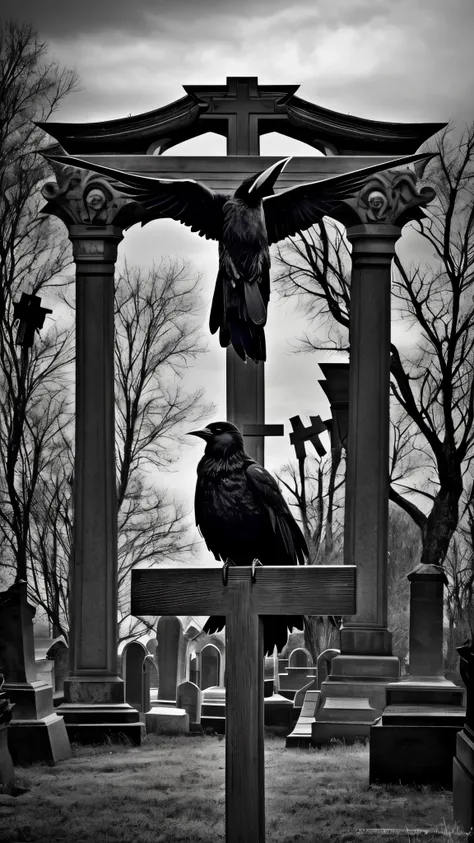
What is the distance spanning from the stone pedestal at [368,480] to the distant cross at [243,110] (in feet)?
4.32

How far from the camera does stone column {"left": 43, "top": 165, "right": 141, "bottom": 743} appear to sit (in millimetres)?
11523

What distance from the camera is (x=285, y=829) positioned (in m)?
7.77

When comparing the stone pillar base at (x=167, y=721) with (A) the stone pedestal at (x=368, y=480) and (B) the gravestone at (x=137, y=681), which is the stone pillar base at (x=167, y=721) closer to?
(B) the gravestone at (x=137, y=681)

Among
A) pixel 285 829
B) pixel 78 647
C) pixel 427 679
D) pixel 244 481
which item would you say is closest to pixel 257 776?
pixel 244 481

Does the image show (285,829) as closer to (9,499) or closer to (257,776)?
(257,776)

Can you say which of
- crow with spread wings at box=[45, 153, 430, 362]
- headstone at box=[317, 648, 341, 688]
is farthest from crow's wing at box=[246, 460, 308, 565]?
headstone at box=[317, 648, 341, 688]

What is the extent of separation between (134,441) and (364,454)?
7701 millimetres

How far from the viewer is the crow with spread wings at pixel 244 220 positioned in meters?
8.43

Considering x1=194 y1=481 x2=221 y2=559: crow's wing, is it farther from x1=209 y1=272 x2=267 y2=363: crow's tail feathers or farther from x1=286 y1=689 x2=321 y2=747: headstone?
x1=286 y1=689 x2=321 y2=747: headstone

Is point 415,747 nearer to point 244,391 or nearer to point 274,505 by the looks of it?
point 274,505

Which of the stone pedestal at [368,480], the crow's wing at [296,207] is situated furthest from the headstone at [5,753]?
the crow's wing at [296,207]

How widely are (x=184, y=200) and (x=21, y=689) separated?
4225 millimetres

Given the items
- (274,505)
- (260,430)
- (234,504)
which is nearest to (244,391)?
(260,430)

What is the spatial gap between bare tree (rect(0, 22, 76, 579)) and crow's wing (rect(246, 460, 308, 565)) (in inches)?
461
